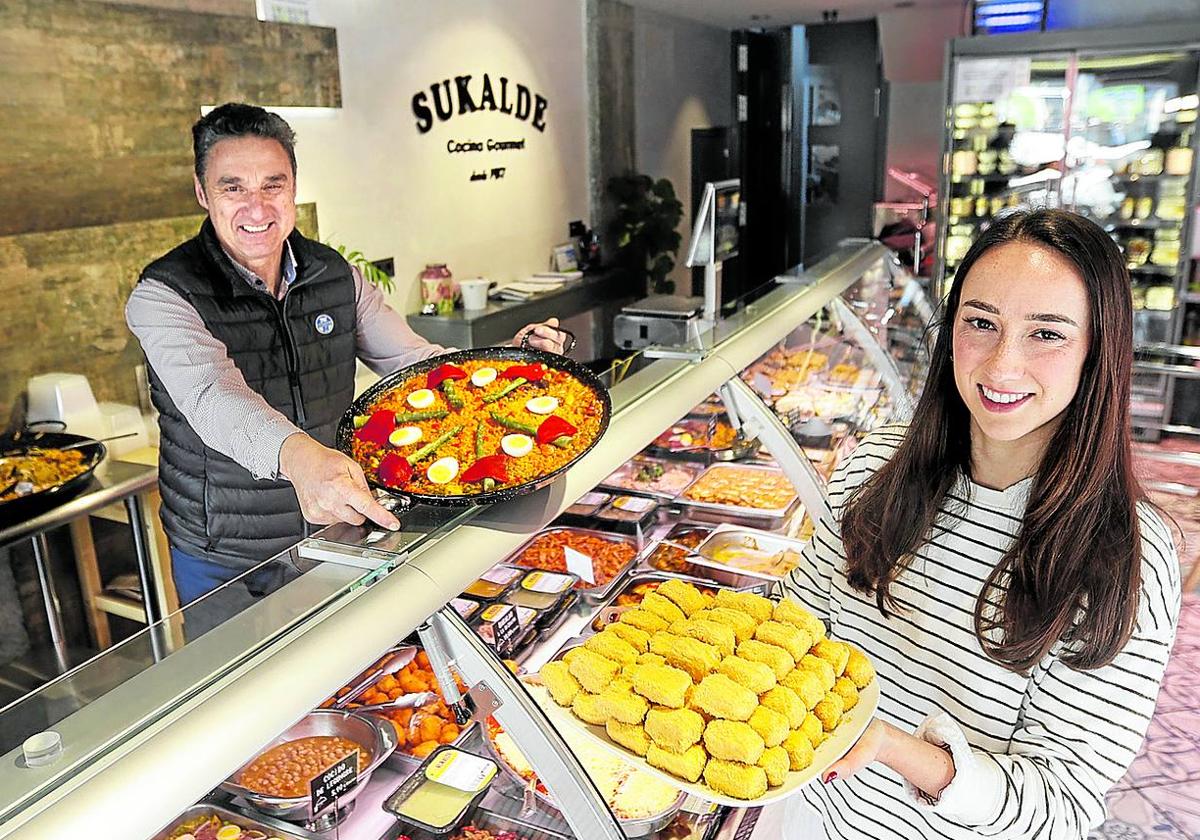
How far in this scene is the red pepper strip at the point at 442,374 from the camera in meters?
2.08

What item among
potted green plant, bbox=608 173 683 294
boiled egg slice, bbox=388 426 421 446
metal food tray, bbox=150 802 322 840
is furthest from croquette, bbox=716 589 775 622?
potted green plant, bbox=608 173 683 294

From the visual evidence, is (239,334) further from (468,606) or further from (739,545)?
(739,545)

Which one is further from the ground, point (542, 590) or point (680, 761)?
point (680, 761)

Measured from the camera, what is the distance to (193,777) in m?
1.04

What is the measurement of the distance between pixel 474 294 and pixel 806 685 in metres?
5.55

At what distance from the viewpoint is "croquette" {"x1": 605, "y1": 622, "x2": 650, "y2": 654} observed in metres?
1.52

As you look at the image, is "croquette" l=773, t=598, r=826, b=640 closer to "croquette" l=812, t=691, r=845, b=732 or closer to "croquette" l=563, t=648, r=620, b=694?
"croquette" l=812, t=691, r=845, b=732

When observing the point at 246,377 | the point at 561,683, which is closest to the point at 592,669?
the point at 561,683

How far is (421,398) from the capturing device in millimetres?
1994

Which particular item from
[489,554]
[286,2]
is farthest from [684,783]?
[286,2]

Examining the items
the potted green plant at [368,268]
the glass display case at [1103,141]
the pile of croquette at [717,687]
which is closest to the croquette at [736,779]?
the pile of croquette at [717,687]

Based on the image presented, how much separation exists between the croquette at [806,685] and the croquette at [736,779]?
16 centimetres

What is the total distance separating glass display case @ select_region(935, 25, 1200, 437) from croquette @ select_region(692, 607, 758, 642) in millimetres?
6567

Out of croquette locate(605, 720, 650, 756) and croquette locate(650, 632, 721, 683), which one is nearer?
croquette locate(605, 720, 650, 756)
